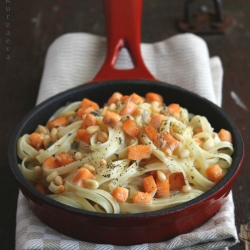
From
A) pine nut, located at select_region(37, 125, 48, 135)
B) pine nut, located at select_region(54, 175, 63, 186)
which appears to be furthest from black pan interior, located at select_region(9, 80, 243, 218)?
pine nut, located at select_region(54, 175, 63, 186)

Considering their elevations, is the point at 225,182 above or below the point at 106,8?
below

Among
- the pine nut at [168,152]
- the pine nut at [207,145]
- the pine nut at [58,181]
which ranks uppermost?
the pine nut at [168,152]

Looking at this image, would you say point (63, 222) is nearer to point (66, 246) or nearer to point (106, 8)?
point (66, 246)

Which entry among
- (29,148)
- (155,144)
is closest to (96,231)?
(155,144)

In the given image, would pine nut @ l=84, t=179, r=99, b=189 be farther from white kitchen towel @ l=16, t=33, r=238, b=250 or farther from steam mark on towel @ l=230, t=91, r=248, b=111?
steam mark on towel @ l=230, t=91, r=248, b=111

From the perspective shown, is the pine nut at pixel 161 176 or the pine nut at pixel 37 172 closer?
the pine nut at pixel 161 176

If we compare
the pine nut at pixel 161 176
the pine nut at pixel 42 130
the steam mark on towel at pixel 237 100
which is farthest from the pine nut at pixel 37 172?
the steam mark on towel at pixel 237 100

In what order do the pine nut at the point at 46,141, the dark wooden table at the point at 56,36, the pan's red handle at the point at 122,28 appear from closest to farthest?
the pine nut at the point at 46,141 → the dark wooden table at the point at 56,36 → the pan's red handle at the point at 122,28

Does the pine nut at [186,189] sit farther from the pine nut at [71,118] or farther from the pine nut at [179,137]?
the pine nut at [71,118]

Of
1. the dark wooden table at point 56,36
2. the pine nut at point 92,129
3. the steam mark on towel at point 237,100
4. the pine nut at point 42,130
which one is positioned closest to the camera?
the pine nut at point 92,129
